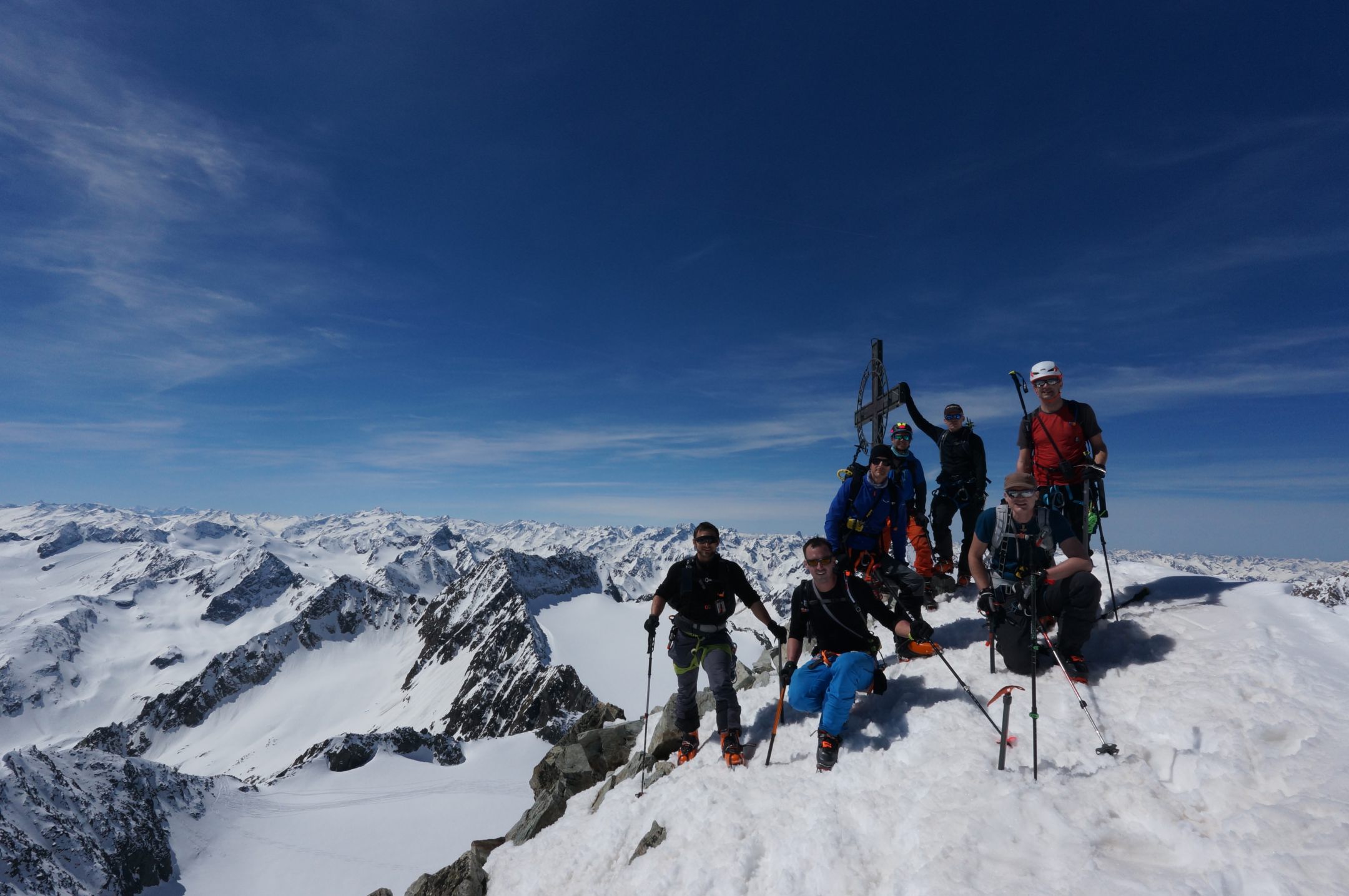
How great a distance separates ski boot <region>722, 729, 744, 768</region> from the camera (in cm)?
839

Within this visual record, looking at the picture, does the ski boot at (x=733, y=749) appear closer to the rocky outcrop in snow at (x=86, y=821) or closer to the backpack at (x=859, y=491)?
the backpack at (x=859, y=491)

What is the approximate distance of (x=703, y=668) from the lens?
9.14m

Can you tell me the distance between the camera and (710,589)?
9523 millimetres

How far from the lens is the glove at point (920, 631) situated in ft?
25.7

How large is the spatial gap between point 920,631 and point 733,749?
339cm

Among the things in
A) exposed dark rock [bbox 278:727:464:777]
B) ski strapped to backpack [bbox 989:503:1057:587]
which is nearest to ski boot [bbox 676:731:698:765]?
ski strapped to backpack [bbox 989:503:1057:587]

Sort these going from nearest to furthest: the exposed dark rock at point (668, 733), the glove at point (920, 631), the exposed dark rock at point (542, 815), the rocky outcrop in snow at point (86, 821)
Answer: the glove at point (920, 631), the exposed dark rock at point (668, 733), the exposed dark rock at point (542, 815), the rocky outcrop in snow at point (86, 821)

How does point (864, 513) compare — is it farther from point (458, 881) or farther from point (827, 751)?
point (458, 881)

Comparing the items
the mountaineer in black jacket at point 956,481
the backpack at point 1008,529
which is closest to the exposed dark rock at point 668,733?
the backpack at point 1008,529

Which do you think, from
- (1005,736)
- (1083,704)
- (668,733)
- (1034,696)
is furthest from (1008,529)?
(668,733)

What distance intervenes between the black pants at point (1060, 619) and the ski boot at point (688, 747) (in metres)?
5.18

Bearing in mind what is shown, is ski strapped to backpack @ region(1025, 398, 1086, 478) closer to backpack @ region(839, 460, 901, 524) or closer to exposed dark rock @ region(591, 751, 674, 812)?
backpack @ region(839, 460, 901, 524)

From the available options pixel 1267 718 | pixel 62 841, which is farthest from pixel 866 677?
pixel 62 841

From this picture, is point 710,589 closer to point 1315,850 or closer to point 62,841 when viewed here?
point 1315,850
